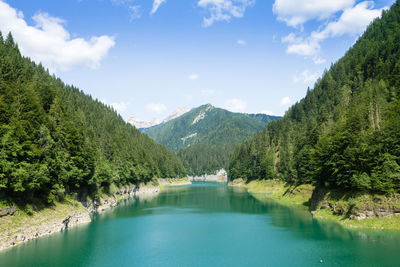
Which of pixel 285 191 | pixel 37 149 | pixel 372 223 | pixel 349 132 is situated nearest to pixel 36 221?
pixel 37 149

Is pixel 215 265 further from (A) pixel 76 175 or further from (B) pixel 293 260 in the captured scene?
(A) pixel 76 175

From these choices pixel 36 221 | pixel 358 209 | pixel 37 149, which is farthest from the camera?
pixel 358 209

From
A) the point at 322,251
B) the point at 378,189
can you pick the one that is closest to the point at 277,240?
the point at 322,251

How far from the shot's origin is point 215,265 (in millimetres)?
35375

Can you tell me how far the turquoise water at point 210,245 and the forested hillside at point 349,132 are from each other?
482 inches

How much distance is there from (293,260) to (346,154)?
102 feet

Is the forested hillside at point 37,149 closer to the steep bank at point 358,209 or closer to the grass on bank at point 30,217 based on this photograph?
the grass on bank at point 30,217

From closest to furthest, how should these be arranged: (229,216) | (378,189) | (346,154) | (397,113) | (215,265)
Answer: (215,265), (378,189), (346,154), (397,113), (229,216)

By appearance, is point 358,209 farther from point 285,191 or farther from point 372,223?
point 285,191

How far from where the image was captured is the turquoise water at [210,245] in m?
35.8

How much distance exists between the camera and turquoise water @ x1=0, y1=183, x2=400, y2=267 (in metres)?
35.8

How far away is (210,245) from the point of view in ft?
148

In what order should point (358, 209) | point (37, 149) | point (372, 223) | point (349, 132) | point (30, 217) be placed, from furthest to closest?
point (349, 132)
point (358, 209)
point (37, 149)
point (372, 223)
point (30, 217)

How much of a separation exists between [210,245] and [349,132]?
3963cm
